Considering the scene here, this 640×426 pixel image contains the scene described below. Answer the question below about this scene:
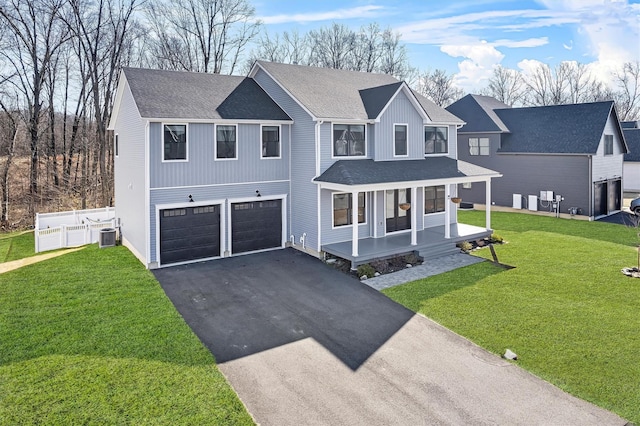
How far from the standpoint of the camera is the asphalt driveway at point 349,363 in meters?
6.96

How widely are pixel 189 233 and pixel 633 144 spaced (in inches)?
1331

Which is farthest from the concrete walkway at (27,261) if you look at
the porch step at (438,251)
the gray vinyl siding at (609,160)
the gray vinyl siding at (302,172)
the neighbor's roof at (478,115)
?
the gray vinyl siding at (609,160)

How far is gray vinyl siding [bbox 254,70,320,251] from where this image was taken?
16.0 metres

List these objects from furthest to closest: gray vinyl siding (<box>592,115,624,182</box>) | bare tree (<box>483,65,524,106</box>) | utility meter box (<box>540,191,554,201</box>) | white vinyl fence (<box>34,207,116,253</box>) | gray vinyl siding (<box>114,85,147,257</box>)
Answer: bare tree (<box>483,65,524,106</box>) < utility meter box (<box>540,191,554,201</box>) < gray vinyl siding (<box>592,115,624,182</box>) < white vinyl fence (<box>34,207,116,253</box>) < gray vinyl siding (<box>114,85,147,257</box>)

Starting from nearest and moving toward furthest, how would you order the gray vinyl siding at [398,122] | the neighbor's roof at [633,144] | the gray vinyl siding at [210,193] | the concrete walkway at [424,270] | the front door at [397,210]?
the concrete walkway at [424,270], the gray vinyl siding at [210,193], the gray vinyl siding at [398,122], the front door at [397,210], the neighbor's roof at [633,144]

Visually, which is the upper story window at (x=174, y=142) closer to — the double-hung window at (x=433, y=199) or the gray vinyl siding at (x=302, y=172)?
the gray vinyl siding at (x=302, y=172)

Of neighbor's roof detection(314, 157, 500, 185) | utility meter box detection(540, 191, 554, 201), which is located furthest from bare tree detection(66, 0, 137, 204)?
utility meter box detection(540, 191, 554, 201)

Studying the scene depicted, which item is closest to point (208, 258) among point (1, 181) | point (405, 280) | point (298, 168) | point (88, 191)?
point (298, 168)

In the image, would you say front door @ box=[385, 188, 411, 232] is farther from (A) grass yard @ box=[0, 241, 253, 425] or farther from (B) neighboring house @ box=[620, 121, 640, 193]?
(B) neighboring house @ box=[620, 121, 640, 193]

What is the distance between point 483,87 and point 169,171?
5480 centimetres

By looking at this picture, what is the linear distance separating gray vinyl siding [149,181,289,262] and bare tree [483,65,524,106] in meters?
50.8

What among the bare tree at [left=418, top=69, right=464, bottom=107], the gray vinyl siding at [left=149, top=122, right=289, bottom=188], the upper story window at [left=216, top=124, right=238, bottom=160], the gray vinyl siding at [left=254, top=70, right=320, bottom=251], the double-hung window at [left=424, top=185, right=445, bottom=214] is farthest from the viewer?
the bare tree at [left=418, top=69, right=464, bottom=107]

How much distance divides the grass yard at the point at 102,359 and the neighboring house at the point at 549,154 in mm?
21842

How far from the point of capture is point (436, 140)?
1908 centimetres
